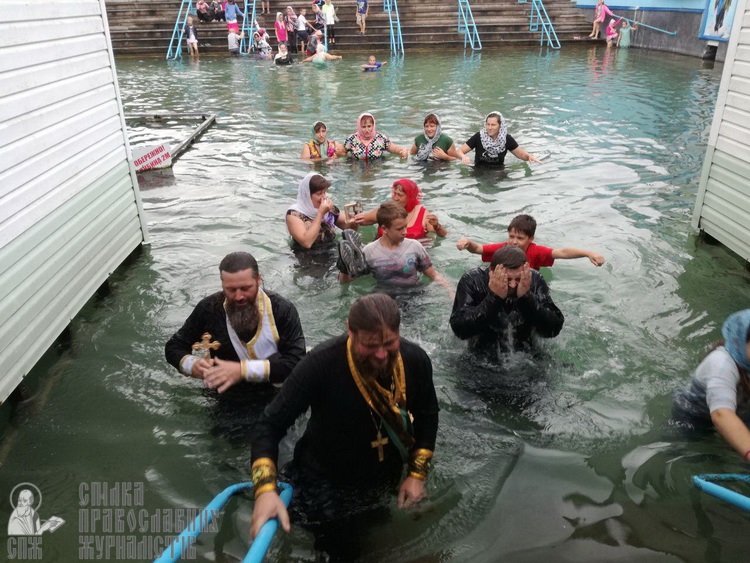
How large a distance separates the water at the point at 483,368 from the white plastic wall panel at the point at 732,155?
415 millimetres

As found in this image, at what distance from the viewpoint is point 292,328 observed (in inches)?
174

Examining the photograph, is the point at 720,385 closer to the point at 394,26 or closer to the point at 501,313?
the point at 501,313

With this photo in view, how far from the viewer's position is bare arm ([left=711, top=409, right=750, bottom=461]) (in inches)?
138

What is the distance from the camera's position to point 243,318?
4.27m

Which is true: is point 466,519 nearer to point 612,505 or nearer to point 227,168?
point 612,505

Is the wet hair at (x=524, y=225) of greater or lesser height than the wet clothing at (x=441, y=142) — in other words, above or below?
above

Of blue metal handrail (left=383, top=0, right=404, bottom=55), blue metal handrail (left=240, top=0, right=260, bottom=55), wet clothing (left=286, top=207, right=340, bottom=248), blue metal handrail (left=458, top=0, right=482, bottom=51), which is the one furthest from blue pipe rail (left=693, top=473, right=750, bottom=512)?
blue metal handrail (left=240, top=0, right=260, bottom=55)

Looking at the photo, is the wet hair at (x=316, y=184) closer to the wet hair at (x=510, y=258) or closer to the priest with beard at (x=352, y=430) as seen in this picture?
the wet hair at (x=510, y=258)

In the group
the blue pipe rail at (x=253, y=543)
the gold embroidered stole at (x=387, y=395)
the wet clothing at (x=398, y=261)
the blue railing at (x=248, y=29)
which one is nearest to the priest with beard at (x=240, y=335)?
the blue pipe rail at (x=253, y=543)

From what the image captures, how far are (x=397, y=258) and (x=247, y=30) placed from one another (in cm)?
2827

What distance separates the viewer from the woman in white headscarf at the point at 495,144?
1148 centimetres

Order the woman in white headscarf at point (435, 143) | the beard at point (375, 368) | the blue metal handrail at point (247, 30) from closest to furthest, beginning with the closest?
the beard at point (375, 368) → the woman in white headscarf at point (435, 143) → the blue metal handrail at point (247, 30)

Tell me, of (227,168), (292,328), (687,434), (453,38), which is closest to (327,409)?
(292,328)

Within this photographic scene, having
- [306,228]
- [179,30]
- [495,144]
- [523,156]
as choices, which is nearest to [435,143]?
[495,144]
